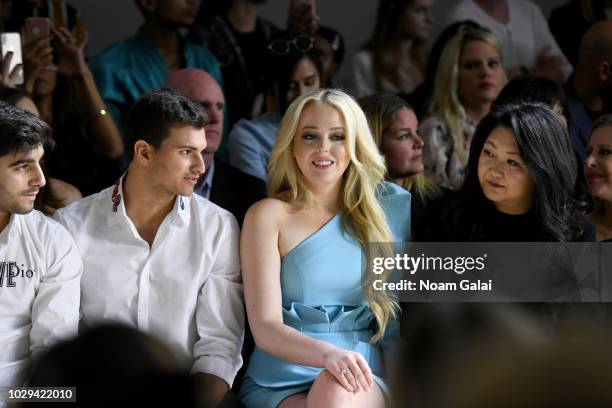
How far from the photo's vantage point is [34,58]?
2803 millimetres

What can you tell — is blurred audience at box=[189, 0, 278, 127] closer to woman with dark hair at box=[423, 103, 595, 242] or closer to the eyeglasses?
the eyeglasses

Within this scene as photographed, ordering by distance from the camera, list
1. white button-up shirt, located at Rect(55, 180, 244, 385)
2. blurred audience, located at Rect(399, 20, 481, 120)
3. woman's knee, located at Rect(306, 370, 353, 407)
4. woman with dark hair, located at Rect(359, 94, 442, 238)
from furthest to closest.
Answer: blurred audience, located at Rect(399, 20, 481, 120) < woman with dark hair, located at Rect(359, 94, 442, 238) < white button-up shirt, located at Rect(55, 180, 244, 385) < woman's knee, located at Rect(306, 370, 353, 407)

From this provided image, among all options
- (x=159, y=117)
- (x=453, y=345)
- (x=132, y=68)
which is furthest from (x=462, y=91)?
(x=453, y=345)

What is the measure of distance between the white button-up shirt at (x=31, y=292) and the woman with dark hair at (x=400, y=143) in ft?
3.06

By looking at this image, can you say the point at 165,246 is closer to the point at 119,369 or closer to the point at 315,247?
the point at 315,247

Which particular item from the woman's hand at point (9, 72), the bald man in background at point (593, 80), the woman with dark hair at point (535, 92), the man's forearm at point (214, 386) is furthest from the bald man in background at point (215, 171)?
the bald man in background at point (593, 80)

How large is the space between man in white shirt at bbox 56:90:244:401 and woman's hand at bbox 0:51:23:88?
64cm

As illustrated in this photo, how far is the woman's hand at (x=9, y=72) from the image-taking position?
2646 mm

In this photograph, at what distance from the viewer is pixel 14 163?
1969 mm

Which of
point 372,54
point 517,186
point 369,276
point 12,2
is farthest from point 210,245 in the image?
point 372,54

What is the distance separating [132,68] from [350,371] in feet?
5.23

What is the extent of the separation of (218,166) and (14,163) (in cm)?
75

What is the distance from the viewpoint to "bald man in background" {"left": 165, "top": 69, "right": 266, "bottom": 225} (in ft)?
8.21

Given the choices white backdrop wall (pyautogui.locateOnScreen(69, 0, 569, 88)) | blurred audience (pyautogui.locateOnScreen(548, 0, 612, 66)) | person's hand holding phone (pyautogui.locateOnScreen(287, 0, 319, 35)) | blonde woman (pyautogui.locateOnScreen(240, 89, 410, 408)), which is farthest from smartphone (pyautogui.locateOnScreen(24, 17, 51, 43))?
blurred audience (pyautogui.locateOnScreen(548, 0, 612, 66))
